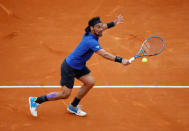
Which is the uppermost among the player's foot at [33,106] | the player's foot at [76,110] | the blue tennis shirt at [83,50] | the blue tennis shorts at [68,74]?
the blue tennis shirt at [83,50]

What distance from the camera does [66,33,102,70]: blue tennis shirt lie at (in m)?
5.20

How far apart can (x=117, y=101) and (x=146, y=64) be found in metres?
1.70

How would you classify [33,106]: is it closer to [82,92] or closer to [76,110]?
[76,110]

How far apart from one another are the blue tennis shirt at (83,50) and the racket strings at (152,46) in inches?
53.6

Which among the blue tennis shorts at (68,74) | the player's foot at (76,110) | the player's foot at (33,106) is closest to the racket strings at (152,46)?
the blue tennis shorts at (68,74)

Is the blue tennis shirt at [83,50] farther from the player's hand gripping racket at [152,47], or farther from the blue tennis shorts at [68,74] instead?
the player's hand gripping racket at [152,47]

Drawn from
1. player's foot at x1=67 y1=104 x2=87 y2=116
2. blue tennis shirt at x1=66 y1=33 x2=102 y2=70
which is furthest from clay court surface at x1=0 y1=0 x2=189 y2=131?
blue tennis shirt at x1=66 y1=33 x2=102 y2=70

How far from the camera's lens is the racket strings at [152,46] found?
624 cm

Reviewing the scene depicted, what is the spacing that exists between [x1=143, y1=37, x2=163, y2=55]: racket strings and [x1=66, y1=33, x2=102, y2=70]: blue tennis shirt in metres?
1.36

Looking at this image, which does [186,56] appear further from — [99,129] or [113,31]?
[99,129]

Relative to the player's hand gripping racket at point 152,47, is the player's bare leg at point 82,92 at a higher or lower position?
lower

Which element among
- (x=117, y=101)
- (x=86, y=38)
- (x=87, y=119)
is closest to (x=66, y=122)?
(x=87, y=119)

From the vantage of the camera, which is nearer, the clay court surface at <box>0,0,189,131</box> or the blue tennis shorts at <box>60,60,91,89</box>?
the blue tennis shorts at <box>60,60,91,89</box>

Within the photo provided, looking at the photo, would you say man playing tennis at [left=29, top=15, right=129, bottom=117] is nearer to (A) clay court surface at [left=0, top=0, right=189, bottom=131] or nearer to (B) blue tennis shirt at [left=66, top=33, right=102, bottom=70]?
(B) blue tennis shirt at [left=66, top=33, right=102, bottom=70]
